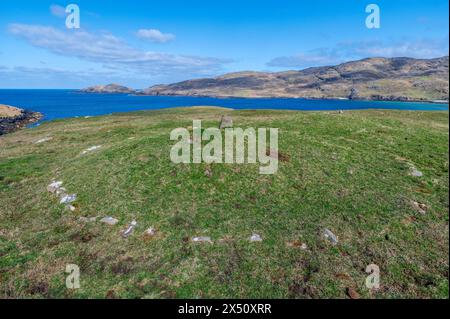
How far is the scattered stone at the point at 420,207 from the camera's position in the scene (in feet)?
64.9

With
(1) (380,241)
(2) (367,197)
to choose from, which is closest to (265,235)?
(1) (380,241)

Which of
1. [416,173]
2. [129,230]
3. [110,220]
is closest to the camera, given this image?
[129,230]

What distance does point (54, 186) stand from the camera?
25.8 metres

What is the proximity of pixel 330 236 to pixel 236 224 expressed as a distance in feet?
18.2

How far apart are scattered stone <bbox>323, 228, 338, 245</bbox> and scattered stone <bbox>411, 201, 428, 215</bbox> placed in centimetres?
665

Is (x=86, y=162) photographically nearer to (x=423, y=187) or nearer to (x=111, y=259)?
Answer: (x=111, y=259)

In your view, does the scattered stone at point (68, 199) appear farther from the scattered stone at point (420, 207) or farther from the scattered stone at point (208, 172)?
the scattered stone at point (420, 207)

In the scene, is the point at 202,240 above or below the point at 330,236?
below

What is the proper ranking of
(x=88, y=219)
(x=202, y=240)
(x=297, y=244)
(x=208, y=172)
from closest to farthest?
(x=297, y=244) < (x=202, y=240) < (x=88, y=219) < (x=208, y=172)

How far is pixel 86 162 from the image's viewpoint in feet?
97.8

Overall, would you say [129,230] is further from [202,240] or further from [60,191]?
[60,191]

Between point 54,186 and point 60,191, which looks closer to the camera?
point 60,191

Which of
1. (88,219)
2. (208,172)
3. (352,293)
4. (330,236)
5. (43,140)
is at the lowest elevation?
(352,293)

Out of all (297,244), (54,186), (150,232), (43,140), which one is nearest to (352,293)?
(297,244)
